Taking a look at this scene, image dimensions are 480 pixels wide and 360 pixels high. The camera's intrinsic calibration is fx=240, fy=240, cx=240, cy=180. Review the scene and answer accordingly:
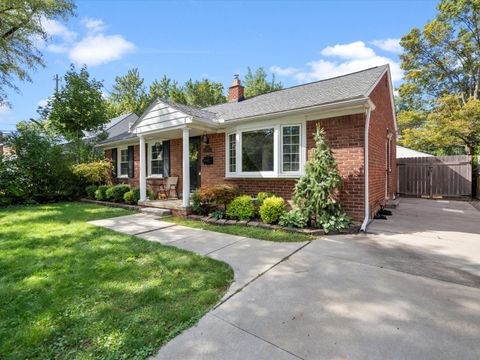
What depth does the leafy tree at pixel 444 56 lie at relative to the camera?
55.0 feet

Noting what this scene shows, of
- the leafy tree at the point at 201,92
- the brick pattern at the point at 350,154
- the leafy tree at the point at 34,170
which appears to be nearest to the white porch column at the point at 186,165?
the brick pattern at the point at 350,154

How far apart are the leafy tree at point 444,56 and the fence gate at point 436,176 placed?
9492mm

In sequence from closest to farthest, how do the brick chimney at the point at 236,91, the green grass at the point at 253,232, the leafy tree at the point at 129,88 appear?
1. the green grass at the point at 253,232
2. the brick chimney at the point at 236,91
3. the leafy tree at the point at 129,88

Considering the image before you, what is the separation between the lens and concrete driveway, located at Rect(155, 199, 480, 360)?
1881mm

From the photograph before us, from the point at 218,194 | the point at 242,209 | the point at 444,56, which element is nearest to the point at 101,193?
the point at 218,194

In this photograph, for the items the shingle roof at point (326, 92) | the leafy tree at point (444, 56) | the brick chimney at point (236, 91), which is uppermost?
the leafy tree at point (444, 56)

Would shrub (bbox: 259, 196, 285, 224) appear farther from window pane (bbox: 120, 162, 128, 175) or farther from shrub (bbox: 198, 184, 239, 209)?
window pane (bbox: 120, 162, 128, 175)

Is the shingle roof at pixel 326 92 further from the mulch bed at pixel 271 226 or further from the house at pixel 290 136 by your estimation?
the mulch bed at pixel 271 226

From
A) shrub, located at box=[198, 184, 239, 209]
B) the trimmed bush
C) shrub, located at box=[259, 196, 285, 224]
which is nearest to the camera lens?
shrub, located at box=[259, 196, 285, 224]

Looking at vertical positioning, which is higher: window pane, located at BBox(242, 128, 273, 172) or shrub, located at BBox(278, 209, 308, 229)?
window pane, located at BBox(242, 128, 273, 172)

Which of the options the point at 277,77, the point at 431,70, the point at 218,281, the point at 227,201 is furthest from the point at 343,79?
the point at 277,77

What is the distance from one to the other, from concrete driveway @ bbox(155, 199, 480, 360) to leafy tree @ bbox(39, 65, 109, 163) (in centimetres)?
1304

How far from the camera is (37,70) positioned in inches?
→ 476

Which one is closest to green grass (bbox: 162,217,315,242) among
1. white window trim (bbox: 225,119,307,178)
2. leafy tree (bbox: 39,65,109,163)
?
white window trim (bbox: 225,119,307,178)
